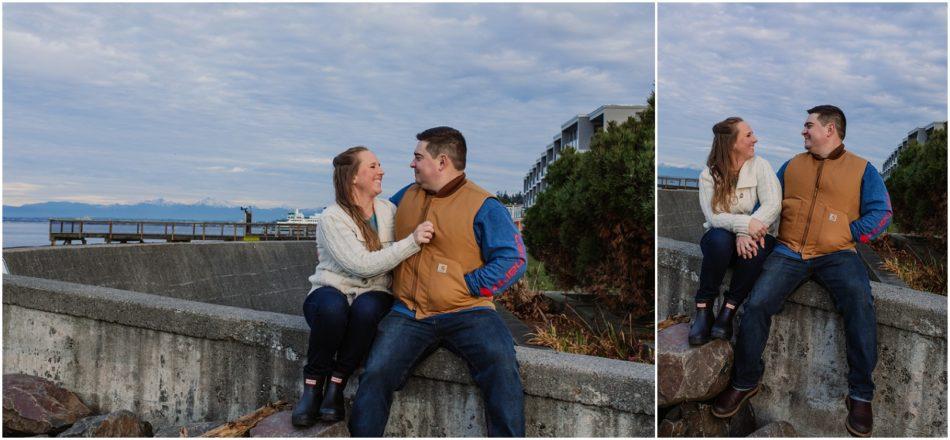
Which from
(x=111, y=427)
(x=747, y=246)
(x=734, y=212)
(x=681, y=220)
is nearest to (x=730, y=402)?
(x=747, y=246)

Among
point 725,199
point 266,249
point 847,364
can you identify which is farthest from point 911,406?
point 266,249

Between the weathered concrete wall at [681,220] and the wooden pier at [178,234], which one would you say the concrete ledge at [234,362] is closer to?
the weathered concrete wall at [681,220]

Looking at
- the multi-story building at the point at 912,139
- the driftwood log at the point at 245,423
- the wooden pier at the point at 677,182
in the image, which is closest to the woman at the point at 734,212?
the wooden pier at the point at 677,182

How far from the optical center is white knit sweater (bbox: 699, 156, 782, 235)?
3408 mm

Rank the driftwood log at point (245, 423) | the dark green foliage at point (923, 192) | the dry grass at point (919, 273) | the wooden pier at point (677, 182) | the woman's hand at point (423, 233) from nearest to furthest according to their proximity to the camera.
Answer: the woman's hand at point (423, 233)
the driftwood log at point (245, 423)
the wooden pier at point (677, 182)
the dark green foliage at point (923, 192)
the dry grass at point (919, 273)

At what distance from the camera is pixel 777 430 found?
3.60m

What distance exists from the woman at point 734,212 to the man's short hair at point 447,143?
3.66 feet

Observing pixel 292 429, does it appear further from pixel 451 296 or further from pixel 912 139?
pixel 912 139

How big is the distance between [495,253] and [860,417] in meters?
1.79

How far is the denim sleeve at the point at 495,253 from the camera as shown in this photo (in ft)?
10.1

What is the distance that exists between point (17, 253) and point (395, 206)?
4967 millimetres

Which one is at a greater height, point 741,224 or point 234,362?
point 741,224

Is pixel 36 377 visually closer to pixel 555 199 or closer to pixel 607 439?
pixel 607 439

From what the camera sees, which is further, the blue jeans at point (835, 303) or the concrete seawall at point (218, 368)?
the blue jeans at point (835, 303)
